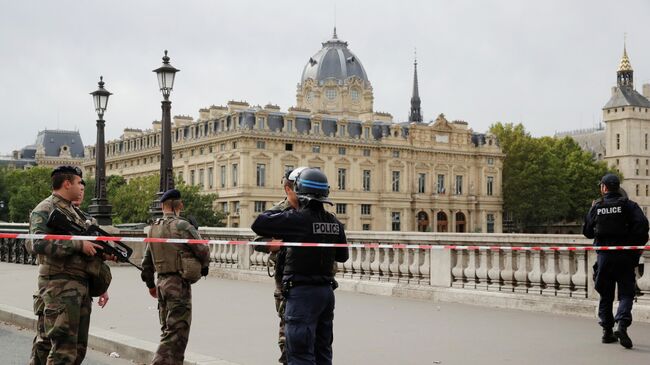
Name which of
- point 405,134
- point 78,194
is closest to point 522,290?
point 78,194

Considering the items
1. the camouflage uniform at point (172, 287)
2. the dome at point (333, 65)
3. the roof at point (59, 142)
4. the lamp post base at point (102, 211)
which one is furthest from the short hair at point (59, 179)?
the roof at point (59, 142)

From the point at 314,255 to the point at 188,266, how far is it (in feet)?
7.44

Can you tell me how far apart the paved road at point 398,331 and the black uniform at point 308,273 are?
2756 mm

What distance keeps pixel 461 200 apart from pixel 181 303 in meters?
103

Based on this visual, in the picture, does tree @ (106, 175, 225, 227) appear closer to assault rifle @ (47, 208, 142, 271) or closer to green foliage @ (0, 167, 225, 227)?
green foliage @ (0, 167, 225, 227)

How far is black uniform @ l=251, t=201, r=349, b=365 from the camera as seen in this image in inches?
238

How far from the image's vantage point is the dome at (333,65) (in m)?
119

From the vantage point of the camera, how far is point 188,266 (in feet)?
26.6

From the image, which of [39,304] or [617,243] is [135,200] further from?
[39,304]

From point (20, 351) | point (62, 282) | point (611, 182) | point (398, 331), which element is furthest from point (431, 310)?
point (62, 282)

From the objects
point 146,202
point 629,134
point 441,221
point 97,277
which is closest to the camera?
point 97,277

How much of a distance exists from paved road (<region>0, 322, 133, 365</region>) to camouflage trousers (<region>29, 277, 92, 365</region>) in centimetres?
227

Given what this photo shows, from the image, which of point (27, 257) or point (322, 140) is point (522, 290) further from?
point (322, 140)

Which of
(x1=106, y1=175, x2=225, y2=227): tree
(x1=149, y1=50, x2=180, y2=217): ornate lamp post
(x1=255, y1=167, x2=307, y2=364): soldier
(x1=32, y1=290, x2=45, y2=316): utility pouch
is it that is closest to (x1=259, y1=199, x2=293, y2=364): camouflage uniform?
(x1=255, y1=167, x2=307, y2=364): soldier
